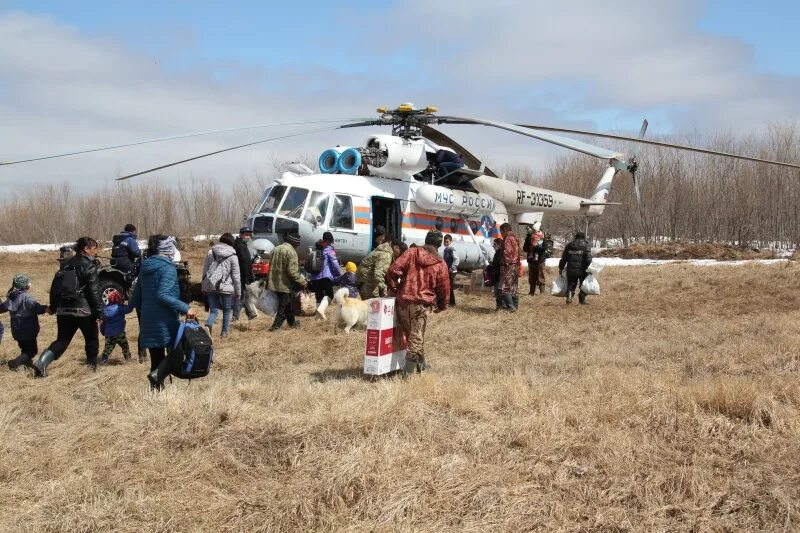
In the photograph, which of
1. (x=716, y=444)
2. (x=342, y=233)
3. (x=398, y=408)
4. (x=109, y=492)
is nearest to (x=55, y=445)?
(x=109, y=492)

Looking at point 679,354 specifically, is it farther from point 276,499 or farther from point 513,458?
point 276,499

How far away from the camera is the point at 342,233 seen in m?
13.8

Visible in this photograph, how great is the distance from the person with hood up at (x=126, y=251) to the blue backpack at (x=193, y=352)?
607 centimetres

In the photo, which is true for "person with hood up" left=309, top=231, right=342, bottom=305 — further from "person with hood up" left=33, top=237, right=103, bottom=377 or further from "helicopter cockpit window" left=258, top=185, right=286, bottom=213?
"person with hood up" left=33, top=237, right=103, bottom=377

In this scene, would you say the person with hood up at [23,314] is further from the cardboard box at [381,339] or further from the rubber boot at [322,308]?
the rubber boot at [322,308]

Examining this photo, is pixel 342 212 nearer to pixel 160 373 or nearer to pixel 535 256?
pixel 535 256

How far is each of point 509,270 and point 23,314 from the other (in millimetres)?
7340

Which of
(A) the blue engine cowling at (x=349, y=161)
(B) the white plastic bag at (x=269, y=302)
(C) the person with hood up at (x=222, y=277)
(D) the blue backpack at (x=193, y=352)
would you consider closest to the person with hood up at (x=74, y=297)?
(C) the person with hood up at (x=222, y=277)

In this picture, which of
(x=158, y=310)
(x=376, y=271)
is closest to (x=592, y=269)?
(x=376, y=271)

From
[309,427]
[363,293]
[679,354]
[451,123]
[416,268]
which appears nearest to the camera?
[309,427]

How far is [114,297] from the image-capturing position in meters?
9.01

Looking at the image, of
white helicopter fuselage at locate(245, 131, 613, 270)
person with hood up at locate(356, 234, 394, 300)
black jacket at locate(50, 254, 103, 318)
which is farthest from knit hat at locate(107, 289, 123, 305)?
white helicopter fuselage at locate(245, 131, 613, 270)

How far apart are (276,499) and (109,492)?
1031mm

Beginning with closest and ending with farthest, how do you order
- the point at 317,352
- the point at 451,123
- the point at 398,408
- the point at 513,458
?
the point at 513,458 < the point at 398,408 < the point at 317,352 < the point at 451,123
